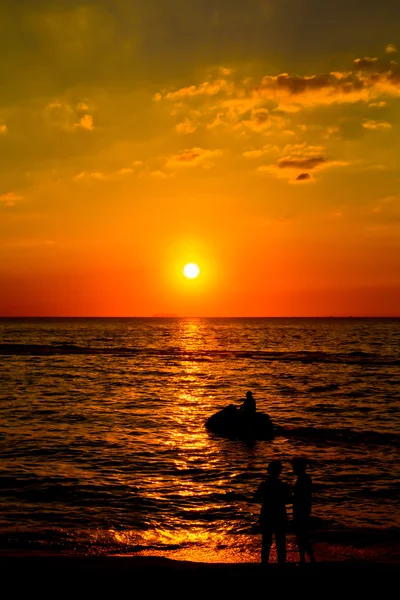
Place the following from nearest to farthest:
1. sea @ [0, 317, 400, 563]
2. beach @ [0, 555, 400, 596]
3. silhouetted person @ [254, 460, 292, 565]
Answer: beach @ [0, 555, 400, 596], silhouetted person @ [254, 460, 292, 565], sea @ [0, 317, 400, 563]

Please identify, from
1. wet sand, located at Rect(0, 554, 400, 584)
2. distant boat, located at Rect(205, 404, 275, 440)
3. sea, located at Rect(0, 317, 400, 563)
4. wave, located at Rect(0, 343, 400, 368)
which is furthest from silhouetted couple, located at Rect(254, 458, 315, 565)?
wave, located at Rect(0, 343, 400, 368)

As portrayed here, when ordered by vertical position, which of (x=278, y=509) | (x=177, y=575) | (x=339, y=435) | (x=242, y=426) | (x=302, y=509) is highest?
(x=278, y=509)

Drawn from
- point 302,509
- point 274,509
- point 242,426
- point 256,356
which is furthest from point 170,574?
point 256,356

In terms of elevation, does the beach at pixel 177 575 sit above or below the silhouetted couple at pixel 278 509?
below

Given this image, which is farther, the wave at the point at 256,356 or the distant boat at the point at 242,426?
the wave at the point at 256,356

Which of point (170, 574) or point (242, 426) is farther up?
point (170, 574)

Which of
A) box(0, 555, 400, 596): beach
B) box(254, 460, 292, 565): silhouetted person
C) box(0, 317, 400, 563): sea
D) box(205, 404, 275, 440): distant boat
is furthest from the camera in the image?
box(205, 404, 275, 440): distant boat

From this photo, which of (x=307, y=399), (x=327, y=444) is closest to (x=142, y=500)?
(x=327, y=444)

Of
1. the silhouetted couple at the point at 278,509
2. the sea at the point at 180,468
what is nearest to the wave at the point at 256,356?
the sea at the point at 180,468

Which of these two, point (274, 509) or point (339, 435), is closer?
point (274, 509)

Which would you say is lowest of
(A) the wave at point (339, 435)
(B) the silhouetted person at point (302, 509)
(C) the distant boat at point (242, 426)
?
(A) the wave at point (339, 435)

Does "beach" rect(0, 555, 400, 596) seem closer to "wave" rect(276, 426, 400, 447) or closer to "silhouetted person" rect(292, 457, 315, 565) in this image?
"silhouetted person" rect(292, 457, 315, 565)

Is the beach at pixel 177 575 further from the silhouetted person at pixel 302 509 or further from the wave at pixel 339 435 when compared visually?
the wave at pixel 339 435

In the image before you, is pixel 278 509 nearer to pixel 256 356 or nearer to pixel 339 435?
pixel 339 435
